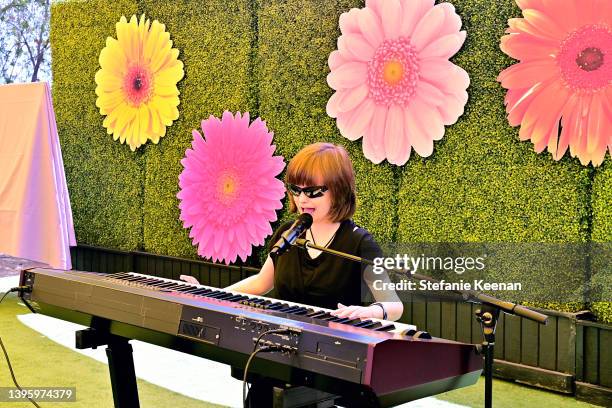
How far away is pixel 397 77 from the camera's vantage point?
4.44 m

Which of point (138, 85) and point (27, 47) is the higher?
point (27, 47)

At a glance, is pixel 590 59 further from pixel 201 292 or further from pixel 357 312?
pixel 201 292

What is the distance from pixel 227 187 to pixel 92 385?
1982 mm

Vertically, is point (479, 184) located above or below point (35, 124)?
below

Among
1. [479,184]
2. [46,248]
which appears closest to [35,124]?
[46,248]

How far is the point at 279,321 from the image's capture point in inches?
72.6

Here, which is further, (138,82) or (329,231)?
(138,82)

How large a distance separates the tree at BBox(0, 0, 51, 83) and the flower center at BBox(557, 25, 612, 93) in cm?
709

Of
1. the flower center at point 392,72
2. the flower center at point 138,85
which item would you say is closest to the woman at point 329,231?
the flower center at point 392,72

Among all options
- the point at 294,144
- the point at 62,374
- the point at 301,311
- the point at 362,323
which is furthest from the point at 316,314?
the point at 294,144

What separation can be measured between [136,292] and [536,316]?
3.91ft

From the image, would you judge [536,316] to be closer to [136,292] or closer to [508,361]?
[136,292]

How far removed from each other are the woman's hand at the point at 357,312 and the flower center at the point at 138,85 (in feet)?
14.5

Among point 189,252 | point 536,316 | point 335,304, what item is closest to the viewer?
point 536,316
